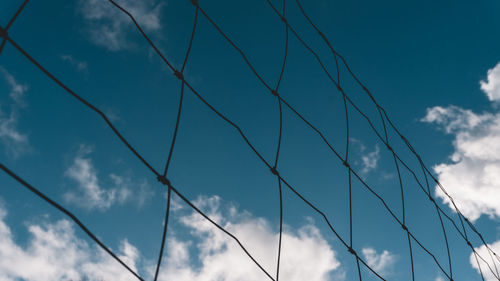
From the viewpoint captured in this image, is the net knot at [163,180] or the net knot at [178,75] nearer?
the net knot at [163,180]

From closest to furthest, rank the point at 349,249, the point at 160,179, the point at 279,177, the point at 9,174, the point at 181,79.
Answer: the point at 9,174, the point at 160,179, the point at 181,79, the point at 279,177, the point at 349,249

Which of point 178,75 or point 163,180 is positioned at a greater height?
point 178,75

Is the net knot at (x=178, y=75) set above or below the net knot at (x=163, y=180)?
above

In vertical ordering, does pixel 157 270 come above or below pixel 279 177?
below

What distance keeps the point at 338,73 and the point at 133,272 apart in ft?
4.69

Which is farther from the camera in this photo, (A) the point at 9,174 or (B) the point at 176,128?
(B) the point at 176,128

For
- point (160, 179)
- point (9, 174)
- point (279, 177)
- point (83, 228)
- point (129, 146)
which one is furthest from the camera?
point (279, 177)

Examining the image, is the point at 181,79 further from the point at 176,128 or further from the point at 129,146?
the point at 129,146

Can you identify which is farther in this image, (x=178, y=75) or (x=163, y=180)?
(x=178, y=75)

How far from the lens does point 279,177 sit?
135 cm

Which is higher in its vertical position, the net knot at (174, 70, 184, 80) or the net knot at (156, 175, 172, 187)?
the net knot at (174, 70, 184, 80)

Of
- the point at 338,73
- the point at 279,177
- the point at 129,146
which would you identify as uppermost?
the point at 338,73

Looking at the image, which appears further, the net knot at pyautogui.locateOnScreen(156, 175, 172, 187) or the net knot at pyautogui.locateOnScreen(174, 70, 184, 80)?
the net knot at pyautogui.locateOnScreen(174, 70, 184, 80)

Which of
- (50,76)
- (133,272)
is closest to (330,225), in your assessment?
(133,272)
